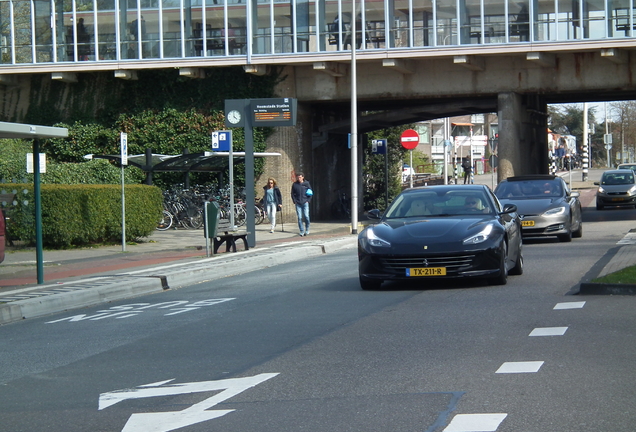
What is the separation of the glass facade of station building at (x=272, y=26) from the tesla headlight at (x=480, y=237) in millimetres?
19551

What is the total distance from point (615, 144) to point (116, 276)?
109 metres

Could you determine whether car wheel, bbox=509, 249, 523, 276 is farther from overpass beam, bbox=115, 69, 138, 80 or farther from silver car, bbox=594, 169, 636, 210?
silver car, bbox=594, 169, 636, 210

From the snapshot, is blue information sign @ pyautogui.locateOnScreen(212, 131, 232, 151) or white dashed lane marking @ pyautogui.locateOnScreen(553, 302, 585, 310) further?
blue information sign @ pyautogui.locateOnScreen(212, 131, 232, 151)

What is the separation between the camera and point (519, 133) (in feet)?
108

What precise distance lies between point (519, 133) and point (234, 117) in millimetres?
14834

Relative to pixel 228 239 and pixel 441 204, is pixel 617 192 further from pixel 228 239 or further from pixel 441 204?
pixel 441 204

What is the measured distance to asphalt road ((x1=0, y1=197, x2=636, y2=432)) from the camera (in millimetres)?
5711

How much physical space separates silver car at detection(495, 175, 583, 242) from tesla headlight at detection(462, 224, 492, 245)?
7.98 metres

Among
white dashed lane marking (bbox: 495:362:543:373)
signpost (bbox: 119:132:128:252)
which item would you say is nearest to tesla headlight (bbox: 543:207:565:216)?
signpost (bbox: 119:132:128:252)

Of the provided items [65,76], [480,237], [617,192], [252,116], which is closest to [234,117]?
[252,116]

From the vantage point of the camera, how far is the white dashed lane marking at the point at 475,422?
5203 millimetres

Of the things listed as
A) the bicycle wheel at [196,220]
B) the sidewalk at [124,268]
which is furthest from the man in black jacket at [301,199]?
the bicycle wheel at [196,220]

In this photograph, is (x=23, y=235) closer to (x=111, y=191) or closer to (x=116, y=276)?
(x=111, y=191)

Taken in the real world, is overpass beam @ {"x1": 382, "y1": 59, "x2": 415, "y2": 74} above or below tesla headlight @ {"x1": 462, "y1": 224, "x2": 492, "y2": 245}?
above
